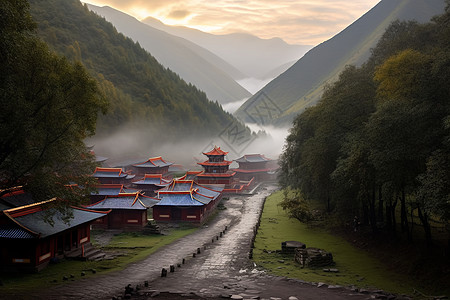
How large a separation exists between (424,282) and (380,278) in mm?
2527

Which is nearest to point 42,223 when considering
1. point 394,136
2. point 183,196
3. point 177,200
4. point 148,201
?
point 148,201

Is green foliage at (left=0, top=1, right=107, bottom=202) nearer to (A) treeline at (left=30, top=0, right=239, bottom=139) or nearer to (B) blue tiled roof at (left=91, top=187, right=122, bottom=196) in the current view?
(B) blue tiled roof at (left=91, top=187, right=122, bottom=196)

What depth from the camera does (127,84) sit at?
155m

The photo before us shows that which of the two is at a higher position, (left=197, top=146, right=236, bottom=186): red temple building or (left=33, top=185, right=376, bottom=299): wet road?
(left=197, top=146, right=236, bottom=186): red temple building

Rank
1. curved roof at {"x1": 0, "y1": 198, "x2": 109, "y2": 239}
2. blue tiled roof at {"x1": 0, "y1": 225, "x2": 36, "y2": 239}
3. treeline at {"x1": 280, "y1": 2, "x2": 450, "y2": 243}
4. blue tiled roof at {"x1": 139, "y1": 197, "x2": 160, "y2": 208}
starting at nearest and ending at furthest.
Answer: treeline at {"x1": 280, "y1": 2, "x2": 450, "y2": 243} → blue tiled roof at {"x1": 0, "y1": 225, "x2": 36, "y2": 239} → curved roof at {"x1": 0, "y1": 198, "x2": 109, "y2": 239} → blue tiled roof at {"x1": 139, "y1": 197, "x2": 160, "y2": 208}

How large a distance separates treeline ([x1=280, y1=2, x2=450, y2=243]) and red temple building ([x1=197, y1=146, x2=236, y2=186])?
3178 centimetres

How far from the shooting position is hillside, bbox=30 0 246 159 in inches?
5162

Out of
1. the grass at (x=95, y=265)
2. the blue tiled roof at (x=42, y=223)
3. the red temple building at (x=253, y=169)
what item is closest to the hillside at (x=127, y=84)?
the red temple building at (x=253, y=169)

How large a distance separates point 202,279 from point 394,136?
1454cm

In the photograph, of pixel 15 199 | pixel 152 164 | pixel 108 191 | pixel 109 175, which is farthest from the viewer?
pixel 152 164

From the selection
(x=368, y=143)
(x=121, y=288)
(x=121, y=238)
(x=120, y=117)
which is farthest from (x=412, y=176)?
(x=120, y=117)

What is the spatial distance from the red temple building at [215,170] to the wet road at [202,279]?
36.9m

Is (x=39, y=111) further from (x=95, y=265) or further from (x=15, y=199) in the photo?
(x=95, y=265)

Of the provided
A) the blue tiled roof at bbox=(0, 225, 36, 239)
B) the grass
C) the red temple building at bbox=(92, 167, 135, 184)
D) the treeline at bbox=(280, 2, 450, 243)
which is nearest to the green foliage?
the blue tiled roof at bbox=(0, 225, 36, 239)
